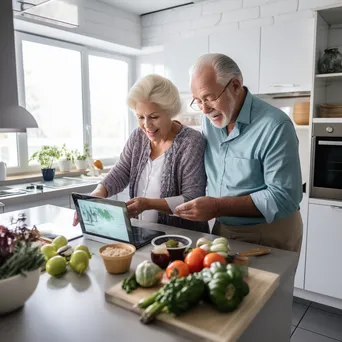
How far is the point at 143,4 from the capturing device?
Result: 3193mm

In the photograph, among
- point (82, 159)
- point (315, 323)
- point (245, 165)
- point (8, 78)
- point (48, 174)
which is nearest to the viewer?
point (8, 78)

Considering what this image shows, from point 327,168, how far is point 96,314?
1970 millimetres

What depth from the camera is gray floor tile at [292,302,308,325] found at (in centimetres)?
222

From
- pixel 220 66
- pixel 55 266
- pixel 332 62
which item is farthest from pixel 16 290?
pixel 332 62

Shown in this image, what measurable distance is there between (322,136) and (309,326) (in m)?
1.23

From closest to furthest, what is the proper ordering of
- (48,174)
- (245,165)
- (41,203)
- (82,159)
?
(245,165) → (41,203) → (48,174) → (82,159)

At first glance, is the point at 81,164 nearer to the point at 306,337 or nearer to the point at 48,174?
the point at 48,174

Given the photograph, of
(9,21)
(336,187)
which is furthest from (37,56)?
(336,187)

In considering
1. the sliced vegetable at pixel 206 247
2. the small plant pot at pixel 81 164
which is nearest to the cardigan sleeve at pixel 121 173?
the sliced vegetable at pixel 206 247

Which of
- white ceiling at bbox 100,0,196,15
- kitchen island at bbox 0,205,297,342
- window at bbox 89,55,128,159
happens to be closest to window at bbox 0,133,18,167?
window at bbox 89,55,128,159

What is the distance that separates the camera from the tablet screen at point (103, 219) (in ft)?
3.74

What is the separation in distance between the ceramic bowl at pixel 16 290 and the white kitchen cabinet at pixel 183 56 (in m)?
2.52

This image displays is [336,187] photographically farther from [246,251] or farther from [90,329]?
[90,329]

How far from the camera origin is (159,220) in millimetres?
1549
